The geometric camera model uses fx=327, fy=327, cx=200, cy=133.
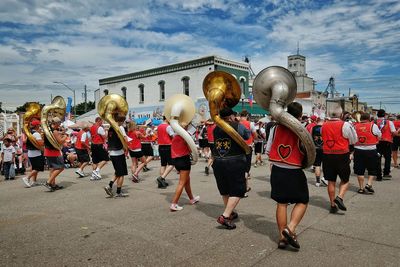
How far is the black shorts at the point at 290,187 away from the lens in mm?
4016

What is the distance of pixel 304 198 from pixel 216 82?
2335mm

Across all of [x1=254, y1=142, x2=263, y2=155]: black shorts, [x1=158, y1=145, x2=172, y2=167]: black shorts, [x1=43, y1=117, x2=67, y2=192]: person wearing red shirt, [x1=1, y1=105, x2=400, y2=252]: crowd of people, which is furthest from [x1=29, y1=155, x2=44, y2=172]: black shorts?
[x1=254, y1=142, x2=263, y2=155]: black shorts

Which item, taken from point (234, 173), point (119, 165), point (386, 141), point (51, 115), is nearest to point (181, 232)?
point (234, 173)

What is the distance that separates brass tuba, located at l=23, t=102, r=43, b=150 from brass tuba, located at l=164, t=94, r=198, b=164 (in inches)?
159

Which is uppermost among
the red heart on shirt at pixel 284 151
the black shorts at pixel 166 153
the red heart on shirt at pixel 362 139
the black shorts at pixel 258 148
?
the red heart on shirt at pixel 284 151

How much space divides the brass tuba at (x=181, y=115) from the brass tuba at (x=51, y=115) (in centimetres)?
321

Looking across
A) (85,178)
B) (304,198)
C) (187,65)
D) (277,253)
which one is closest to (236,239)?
(277,253)

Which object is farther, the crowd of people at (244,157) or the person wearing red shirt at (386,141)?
the person wearing red shirt at (386,141)

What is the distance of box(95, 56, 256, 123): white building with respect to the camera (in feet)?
88.6

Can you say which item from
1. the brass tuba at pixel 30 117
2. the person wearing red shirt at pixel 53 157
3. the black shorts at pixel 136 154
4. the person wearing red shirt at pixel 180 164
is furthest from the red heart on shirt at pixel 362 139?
the brass tuba at pixel 30 117

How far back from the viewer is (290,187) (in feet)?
13.2

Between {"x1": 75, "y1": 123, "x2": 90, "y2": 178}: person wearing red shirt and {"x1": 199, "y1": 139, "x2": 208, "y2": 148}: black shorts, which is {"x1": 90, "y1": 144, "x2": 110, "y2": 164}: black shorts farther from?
{"x1": 199, "y1": 139, "x2": 208, "y2": 148}: black shorts

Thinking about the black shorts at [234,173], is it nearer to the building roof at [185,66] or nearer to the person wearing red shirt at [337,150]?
the person wearing red shirt at [337,150]

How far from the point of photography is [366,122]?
24.8ft
